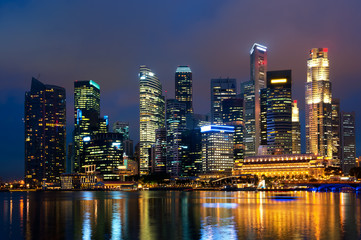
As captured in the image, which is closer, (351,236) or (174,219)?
(351,236)

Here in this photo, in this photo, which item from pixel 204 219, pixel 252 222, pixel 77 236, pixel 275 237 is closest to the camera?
pixel 275 237

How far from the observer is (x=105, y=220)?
73.4 m

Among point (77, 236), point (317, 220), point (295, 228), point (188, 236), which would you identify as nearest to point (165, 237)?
point (188, 236)

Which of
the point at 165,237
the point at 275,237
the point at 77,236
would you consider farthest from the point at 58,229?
the point at 275,237

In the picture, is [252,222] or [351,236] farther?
[252,222]

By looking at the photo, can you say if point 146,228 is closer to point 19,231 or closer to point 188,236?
point 188,236

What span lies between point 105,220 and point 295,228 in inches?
1200

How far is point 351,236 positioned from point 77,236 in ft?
102

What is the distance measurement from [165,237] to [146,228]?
9.49 metres

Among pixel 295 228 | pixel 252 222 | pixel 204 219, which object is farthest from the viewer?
pixel 204 219

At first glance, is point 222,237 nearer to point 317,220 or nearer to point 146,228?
point 146,228

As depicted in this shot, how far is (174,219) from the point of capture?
245 ft

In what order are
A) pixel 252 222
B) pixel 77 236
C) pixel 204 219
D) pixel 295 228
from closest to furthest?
pixel 77 236, pixel 295 228, pixel 252 222, pixel 204 219

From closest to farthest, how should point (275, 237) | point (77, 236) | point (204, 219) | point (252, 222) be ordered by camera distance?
1. point (275, 237)
2. point (77, 236)
3. point (252, 222)
4. point (204, 219)
